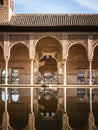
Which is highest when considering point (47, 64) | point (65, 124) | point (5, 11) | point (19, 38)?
point (5, 11)

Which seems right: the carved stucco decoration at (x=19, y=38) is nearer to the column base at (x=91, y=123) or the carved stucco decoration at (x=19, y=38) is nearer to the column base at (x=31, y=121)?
the column base at (x=31, y=121)

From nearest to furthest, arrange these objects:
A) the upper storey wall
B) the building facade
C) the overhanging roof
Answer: the building facade, the overhanging roof, the upper storey wall

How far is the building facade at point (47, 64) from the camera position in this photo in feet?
38.1

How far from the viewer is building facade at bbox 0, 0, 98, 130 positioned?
11616mm

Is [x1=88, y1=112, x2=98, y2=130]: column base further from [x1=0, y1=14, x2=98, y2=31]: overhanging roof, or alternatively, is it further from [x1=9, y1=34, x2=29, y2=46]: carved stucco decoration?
[x1=9, y1=34, x2=29, y2=46]: carved stucco decoration

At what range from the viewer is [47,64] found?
2462cm

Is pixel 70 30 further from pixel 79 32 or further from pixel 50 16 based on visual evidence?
pixel 50 16

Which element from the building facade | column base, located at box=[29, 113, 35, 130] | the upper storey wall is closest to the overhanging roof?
the building facade

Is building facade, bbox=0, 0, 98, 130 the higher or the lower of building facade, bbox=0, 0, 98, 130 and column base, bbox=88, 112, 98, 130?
the higher

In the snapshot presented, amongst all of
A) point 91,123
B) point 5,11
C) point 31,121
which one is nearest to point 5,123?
point 31,121

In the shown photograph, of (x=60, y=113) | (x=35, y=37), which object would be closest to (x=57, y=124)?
(x=60, y=113)

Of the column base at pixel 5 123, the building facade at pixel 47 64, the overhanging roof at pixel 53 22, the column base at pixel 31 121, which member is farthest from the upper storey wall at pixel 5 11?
the column base at pixel 5 123

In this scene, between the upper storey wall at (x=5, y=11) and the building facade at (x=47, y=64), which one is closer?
the building facade at (x=47, y=64)

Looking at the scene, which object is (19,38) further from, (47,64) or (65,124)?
(65,124)
